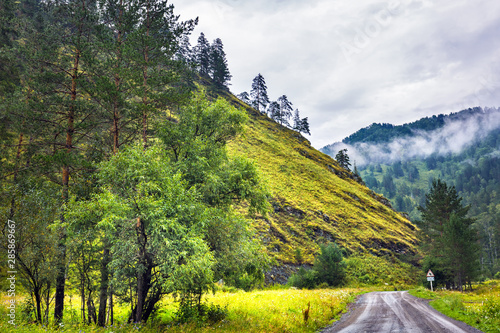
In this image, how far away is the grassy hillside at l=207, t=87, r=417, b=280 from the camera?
4378 cm

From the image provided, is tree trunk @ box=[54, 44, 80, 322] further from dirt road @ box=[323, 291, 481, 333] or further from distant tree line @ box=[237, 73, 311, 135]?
distant tree line @ box=[237, 73, 311, 135]

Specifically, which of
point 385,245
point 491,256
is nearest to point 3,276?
point 385,245

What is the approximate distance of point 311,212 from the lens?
2143 inches

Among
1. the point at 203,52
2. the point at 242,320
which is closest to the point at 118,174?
the point at 242,320

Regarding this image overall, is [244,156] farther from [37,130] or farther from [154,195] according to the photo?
[37,130]

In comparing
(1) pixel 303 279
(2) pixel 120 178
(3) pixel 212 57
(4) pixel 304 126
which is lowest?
(1) pixel 303 279

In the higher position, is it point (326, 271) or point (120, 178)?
point (120, 178)

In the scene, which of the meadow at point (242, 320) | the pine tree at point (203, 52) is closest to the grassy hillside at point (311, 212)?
the meadow at point (242, 320)

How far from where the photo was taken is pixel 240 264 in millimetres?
12930

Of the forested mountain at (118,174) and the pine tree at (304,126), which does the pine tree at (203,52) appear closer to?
the pine tree at (304,126)

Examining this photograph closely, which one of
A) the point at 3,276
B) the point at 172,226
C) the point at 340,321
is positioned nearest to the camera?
the point at 172,226

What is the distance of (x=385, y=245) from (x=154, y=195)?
196 ft

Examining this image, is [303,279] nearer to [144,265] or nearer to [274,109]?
[144,265]

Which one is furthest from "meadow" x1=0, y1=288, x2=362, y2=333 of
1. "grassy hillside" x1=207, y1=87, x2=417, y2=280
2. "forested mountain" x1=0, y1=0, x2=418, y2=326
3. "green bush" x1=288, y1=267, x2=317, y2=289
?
"green bush" x1=288, y1=267, x2=317, y2=289
